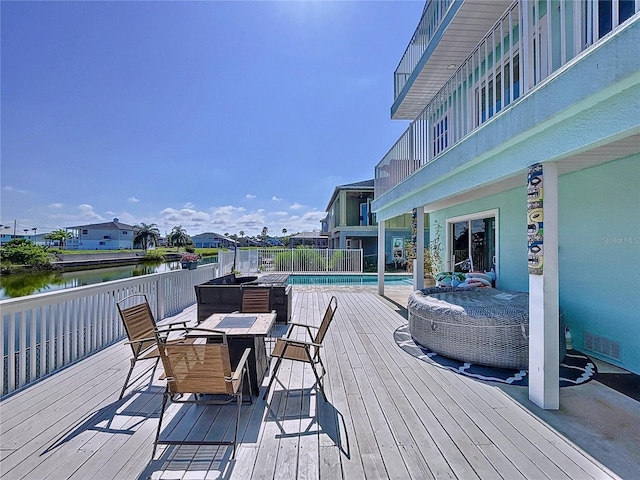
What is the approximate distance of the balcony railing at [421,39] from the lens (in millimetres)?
6703

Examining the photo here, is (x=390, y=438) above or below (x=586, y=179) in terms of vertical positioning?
below

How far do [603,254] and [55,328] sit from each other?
7.11 meters

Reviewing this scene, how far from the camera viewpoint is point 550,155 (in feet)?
9.16

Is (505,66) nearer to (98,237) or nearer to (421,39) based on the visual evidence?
(421,39)

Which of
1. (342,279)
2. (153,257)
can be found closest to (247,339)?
(342,279)

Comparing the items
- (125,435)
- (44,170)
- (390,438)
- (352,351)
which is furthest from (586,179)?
(44,170)

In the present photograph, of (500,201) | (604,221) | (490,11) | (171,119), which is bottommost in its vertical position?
(604,221)

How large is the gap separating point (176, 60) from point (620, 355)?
1158 cm

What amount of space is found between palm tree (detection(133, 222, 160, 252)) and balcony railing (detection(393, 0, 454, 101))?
57710 millimetres

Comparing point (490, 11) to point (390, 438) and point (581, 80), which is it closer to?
point (581, 80)

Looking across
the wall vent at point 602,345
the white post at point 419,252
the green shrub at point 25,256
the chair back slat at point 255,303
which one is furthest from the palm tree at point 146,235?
the wall vent at point 602,345

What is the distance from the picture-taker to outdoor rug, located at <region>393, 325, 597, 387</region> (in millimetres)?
3621

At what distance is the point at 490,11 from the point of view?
17.3ft

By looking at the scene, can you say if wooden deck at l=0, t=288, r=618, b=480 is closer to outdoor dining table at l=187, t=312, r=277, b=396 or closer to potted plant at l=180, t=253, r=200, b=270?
outdoor dining table at l=187, t=312, r=277, b=396
